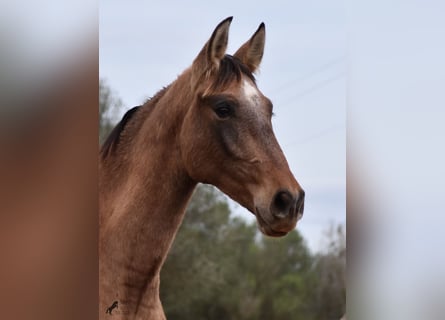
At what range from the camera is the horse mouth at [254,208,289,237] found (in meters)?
1.75

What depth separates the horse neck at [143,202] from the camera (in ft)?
5.65

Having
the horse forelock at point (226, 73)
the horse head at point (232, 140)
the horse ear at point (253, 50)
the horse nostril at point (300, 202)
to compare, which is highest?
the horse ear at point (253, 50)

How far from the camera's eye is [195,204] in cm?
187

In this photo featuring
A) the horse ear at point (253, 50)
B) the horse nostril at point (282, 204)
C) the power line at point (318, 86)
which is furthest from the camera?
the power line at point (318, 86)

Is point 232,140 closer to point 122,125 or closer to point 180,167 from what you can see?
point 180,167

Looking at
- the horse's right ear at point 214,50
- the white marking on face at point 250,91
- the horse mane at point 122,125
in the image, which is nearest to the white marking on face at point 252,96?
the white marking on face at point 250,91

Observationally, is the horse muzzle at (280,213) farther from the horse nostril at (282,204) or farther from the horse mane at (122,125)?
the horse mane at (122,125)

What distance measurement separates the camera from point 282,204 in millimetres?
1735

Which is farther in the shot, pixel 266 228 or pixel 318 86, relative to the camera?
pixel 318 86

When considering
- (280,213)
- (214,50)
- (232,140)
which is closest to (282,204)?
(280,213)

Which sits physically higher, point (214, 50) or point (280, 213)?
point (214, 50)

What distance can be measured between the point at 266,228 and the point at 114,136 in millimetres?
515

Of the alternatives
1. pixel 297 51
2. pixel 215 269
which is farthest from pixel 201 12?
pixel 215 269

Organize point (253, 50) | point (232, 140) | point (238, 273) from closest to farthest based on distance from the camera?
1. point (232, 140)
2. point (253, 50)
3. point (238, 273)
